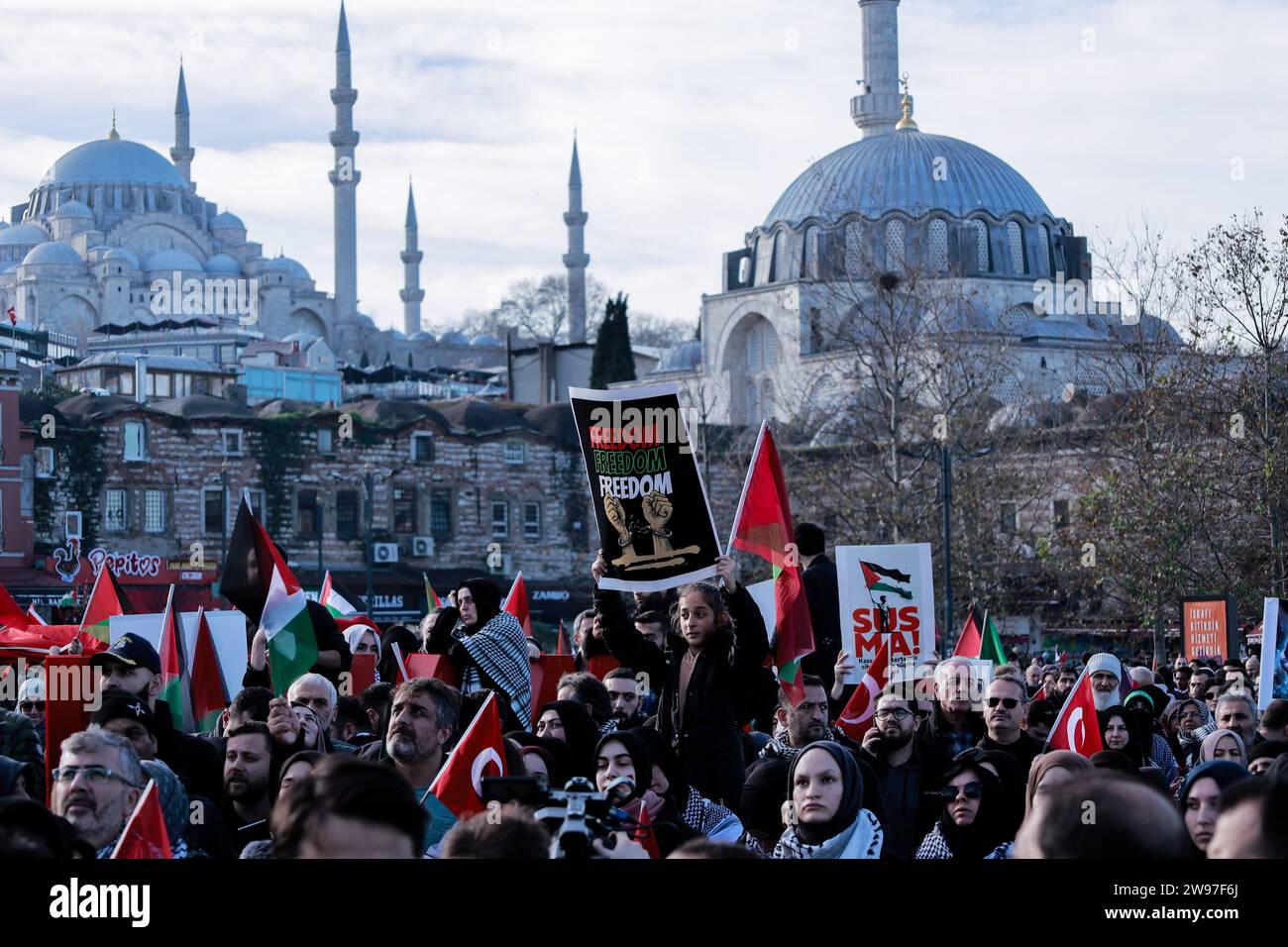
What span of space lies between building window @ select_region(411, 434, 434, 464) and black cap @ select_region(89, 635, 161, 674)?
44.9 m

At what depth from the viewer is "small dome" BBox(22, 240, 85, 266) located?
10681 centimetres

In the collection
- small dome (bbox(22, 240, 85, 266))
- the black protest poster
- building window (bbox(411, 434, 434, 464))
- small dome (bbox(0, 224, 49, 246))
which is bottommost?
the black protest poster

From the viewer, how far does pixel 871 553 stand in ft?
32.7

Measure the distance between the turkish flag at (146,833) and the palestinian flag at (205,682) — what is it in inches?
207

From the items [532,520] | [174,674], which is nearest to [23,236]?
[532,520]

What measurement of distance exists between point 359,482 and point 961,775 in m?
46.1

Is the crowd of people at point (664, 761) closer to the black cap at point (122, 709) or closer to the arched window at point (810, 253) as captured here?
the black cap at point (122, 709)

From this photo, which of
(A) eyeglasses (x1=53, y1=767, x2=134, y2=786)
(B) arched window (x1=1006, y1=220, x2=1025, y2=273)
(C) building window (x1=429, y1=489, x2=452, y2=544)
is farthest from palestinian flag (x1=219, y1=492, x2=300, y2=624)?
(B) arched window (x1=1006, y1=220, x2=1025, y2=273)

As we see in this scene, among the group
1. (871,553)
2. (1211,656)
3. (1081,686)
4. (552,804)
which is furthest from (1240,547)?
(552,804)

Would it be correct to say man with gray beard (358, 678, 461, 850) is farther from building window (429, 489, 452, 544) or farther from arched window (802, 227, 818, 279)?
arched window (802, 227, 818, 279)

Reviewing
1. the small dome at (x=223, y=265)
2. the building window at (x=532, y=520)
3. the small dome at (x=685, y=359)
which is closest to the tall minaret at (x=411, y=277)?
the small dome at (x=223, y=265)

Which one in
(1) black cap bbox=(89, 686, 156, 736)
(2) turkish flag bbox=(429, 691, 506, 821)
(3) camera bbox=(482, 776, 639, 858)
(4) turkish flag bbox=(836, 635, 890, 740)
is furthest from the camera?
(4) turkish flag bbox=(836, 635, 890, 740)

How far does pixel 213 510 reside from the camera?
4894 cm

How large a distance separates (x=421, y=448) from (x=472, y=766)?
47.0 metres
